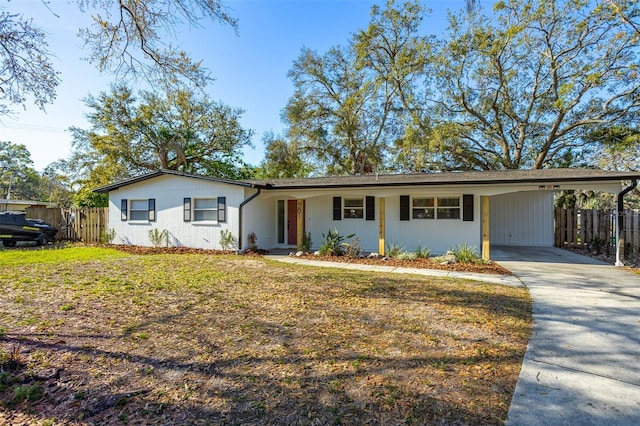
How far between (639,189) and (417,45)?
14.6 meters

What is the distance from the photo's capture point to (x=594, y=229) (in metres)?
12.0

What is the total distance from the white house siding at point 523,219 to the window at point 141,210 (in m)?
14.1

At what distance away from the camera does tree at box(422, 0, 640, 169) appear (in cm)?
1559

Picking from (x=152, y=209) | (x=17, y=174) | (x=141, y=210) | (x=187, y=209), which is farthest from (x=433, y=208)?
(x=17, y=174)

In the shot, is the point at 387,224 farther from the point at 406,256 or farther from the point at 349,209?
the point at 406,256

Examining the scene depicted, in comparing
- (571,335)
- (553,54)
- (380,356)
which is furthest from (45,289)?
(553,54)

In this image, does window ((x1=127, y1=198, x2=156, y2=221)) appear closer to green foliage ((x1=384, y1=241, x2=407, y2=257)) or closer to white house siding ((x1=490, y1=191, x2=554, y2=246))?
green foliage ((x1=384, y1=241, x2=407, y2=257))

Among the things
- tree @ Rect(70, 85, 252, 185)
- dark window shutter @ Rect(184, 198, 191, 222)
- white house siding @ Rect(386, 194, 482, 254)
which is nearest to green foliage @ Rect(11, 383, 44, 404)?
white house siding @ Rect(386, 194, 482, 254)

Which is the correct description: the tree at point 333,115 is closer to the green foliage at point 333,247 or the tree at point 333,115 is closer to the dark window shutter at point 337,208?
the dark window shutter at point 337,208

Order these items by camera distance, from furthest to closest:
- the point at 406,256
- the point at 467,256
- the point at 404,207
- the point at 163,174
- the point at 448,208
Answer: the point at 163,174 < the point at 404,207 < the point at 448,208 < the point at 406,256 < the point at 467,256

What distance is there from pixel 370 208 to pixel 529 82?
47.1ft

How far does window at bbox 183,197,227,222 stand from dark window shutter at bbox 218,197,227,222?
0.06 meters

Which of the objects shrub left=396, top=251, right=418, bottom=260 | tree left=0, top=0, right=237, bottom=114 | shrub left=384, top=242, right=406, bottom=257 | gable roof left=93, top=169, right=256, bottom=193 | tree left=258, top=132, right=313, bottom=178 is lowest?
shrub left=396, top=251, right=418, bottom=260

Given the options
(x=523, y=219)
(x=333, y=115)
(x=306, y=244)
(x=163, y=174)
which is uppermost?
(x=333, y=115)
